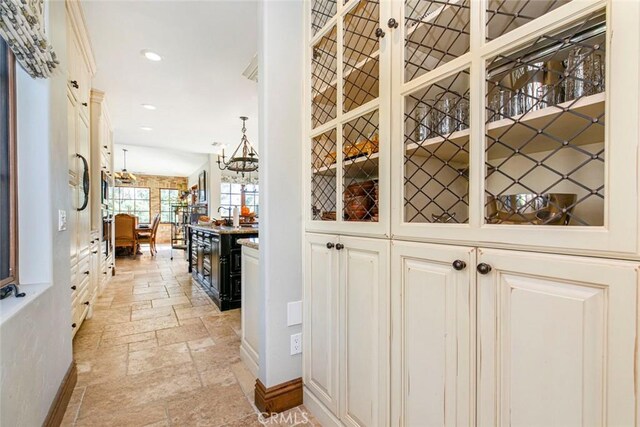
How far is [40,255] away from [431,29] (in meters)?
1.96

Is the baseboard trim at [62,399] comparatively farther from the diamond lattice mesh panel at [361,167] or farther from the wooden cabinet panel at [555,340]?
the wooden cabinet panel at [555,340]

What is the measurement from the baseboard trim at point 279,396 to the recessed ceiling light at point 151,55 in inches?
116

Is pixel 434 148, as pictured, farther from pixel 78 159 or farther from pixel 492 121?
pixel 78 159

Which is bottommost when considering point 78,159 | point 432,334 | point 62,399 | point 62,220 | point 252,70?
point 62,399

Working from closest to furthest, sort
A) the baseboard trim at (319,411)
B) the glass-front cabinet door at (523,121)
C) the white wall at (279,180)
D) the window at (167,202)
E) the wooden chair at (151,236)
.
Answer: the glass-front cabinet door at (523,121) < the baseboard trim at (319,411) < the white wall at (279,180) < the wooden chair at (151,236) < the window at (167,202)

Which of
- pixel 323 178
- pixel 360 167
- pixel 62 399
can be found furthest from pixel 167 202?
pixel 360 167

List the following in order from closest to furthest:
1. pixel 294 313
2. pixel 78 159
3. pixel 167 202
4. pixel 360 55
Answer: pixel 360 55 < pixel 294 313 < pixel 78 159 < pixel 167 202

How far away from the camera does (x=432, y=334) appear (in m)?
0.97

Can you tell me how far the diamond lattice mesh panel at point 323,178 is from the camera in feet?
4.98

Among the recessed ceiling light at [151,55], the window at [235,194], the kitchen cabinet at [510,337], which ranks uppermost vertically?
the recessed ceiling light at [151,55]

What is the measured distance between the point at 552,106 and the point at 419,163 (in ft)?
1.46

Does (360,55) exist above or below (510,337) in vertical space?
above

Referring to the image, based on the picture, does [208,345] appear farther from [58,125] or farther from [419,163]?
[419,163]

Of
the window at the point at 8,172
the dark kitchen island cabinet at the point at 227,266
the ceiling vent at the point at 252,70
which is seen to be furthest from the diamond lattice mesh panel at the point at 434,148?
the dark kitchen island cabinet at the point at 227,266
